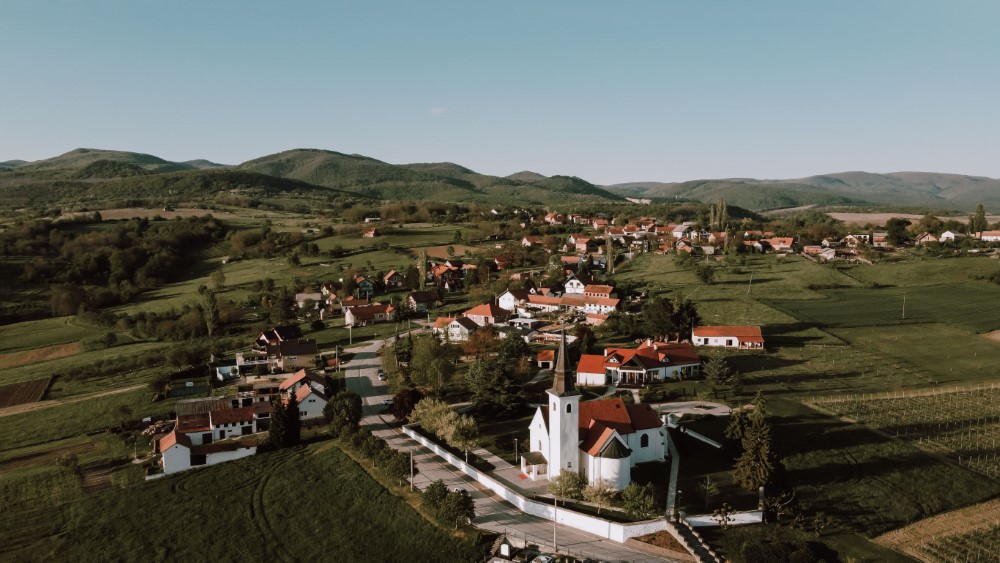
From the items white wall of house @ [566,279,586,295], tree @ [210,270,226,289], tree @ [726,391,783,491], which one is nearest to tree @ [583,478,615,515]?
tree @ [726,391,783,491]

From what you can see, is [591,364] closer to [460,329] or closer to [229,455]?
[460,329]

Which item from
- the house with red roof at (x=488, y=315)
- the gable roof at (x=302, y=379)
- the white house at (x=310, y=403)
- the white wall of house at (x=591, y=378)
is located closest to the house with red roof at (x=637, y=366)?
the white wall of house at (x=591, y=378)

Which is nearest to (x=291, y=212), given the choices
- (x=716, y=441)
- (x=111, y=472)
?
(x=111, y=472)

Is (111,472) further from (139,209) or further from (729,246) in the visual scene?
(139,209)

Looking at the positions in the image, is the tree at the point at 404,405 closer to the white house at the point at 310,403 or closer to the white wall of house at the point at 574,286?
the white house at the point at 310,403

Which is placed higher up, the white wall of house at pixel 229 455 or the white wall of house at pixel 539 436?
the white wall of house at pixel 539 436

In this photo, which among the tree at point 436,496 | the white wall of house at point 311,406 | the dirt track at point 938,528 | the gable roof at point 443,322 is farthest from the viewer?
the gable roof at point 443,322
